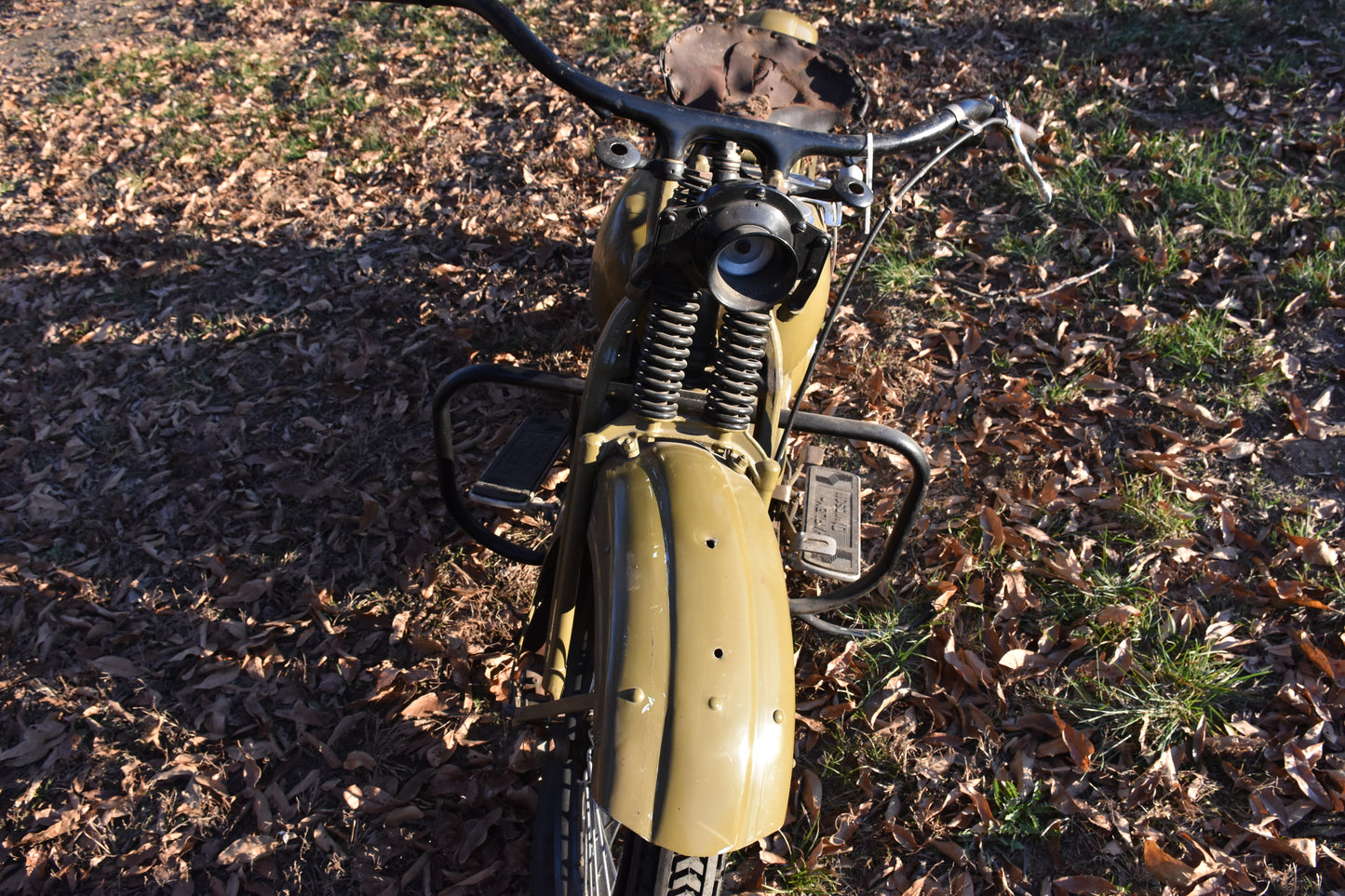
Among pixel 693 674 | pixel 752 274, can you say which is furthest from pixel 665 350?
pixel 693 674

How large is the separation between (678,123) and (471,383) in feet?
4.21

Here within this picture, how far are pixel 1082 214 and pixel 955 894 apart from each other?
4.16 metres

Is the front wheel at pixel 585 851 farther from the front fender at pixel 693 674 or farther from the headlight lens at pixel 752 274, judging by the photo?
the headlight lens at pixel 752 274

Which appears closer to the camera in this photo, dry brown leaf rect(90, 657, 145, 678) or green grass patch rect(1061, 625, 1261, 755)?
green grass patch rect(1061, 625, 1261, 755)

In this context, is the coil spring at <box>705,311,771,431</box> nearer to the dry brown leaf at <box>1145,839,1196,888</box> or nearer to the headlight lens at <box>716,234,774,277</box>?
the headlight lens at <box>716,234,774,277</box>

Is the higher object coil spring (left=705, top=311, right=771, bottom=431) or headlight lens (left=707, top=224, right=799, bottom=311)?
headlight lens (left=707, top=224, right=799, bottom=311)

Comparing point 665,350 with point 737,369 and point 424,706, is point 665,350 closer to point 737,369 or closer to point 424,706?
point 737,369

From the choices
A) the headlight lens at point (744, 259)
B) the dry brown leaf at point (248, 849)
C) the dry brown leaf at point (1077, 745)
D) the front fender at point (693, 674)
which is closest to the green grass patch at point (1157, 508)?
the dry brown leaf at point (1077, 745)

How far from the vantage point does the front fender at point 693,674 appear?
1586mm

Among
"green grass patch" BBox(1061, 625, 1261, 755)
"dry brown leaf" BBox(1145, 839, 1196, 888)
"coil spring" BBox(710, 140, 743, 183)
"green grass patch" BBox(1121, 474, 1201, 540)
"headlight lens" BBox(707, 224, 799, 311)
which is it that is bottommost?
"dry brown leaf" BBox(1145, 839, 1196, 888)

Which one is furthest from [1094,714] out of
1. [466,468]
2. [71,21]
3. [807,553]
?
[71,21]

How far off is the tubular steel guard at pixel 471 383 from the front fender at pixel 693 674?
0.94m

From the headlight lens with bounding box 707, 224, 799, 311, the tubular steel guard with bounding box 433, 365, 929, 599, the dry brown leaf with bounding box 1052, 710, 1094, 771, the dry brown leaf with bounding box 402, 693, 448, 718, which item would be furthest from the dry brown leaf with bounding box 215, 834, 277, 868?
the dry brown leaf with bounding box 1052, 710, 1094, 771

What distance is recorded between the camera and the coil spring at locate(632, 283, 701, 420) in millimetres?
2176
